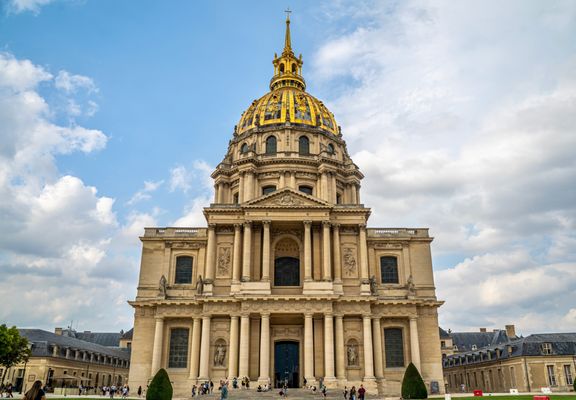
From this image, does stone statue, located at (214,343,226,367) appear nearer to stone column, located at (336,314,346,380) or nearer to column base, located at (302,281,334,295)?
column base, located at (302,281,334,295)

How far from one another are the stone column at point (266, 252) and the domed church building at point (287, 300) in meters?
0.08

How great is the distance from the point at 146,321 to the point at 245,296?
887 centimetres

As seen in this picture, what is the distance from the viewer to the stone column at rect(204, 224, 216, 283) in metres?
41.6

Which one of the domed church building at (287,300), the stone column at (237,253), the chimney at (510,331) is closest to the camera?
the domed church building at (287,300)

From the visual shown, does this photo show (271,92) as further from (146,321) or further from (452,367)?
(452,367)

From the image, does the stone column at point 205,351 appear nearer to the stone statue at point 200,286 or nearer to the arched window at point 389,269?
the stone statue at point 200,286

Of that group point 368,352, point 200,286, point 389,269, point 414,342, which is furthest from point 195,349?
point 389,269

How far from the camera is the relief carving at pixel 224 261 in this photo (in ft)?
138

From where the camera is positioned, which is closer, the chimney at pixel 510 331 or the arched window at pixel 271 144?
the arched window at pixel 271 144

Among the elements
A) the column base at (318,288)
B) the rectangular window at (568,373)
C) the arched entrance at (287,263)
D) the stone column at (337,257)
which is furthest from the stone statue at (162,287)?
the rectangular window at (568,373)

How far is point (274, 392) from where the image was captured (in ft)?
112

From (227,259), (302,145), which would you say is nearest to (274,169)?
(302,145)

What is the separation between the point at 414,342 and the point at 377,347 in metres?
3.07

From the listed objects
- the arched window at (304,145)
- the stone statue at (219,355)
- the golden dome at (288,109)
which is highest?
the golden dome at (288,109)
